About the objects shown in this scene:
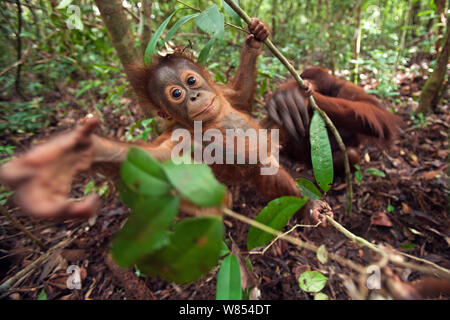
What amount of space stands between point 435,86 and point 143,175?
Result: 9.00ft

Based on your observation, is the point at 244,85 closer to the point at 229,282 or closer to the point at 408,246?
the point at 408,246

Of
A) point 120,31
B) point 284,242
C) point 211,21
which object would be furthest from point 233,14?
point 284,242

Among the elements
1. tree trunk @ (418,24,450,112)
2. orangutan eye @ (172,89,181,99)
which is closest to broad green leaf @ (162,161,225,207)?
orangutan eye @ (172,89,181,99)

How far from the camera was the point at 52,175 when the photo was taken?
1.74ft

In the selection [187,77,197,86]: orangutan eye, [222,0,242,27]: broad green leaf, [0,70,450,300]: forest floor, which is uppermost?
[222,0,242,27]: broad green leaf

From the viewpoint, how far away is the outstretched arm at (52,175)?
0.48 metres

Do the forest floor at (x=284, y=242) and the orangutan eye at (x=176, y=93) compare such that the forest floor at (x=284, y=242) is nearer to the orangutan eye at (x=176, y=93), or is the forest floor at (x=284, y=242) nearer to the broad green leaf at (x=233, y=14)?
the orangutan eye at (x=176, y=93)

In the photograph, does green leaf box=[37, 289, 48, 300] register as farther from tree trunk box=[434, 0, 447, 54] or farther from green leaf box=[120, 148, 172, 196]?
tree trunk box=[434, 0, 447, 54]

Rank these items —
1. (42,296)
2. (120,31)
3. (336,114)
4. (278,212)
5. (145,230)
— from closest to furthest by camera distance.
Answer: (145,230) < (278,212) < (42,296) < (120,31) < (336,114)

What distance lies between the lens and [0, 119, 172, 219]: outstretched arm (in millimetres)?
481

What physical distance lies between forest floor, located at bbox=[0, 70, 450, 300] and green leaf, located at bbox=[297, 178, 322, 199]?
0.66m

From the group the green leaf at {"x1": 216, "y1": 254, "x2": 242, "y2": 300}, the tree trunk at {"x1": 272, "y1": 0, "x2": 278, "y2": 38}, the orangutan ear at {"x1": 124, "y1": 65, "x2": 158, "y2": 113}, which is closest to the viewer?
the green leaf at {"x1": 216, "y1": 254, "x2": 242, "y2": 300}

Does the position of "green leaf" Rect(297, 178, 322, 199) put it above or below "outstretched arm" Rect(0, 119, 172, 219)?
below

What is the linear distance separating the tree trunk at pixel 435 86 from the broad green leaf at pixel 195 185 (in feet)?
8.26
